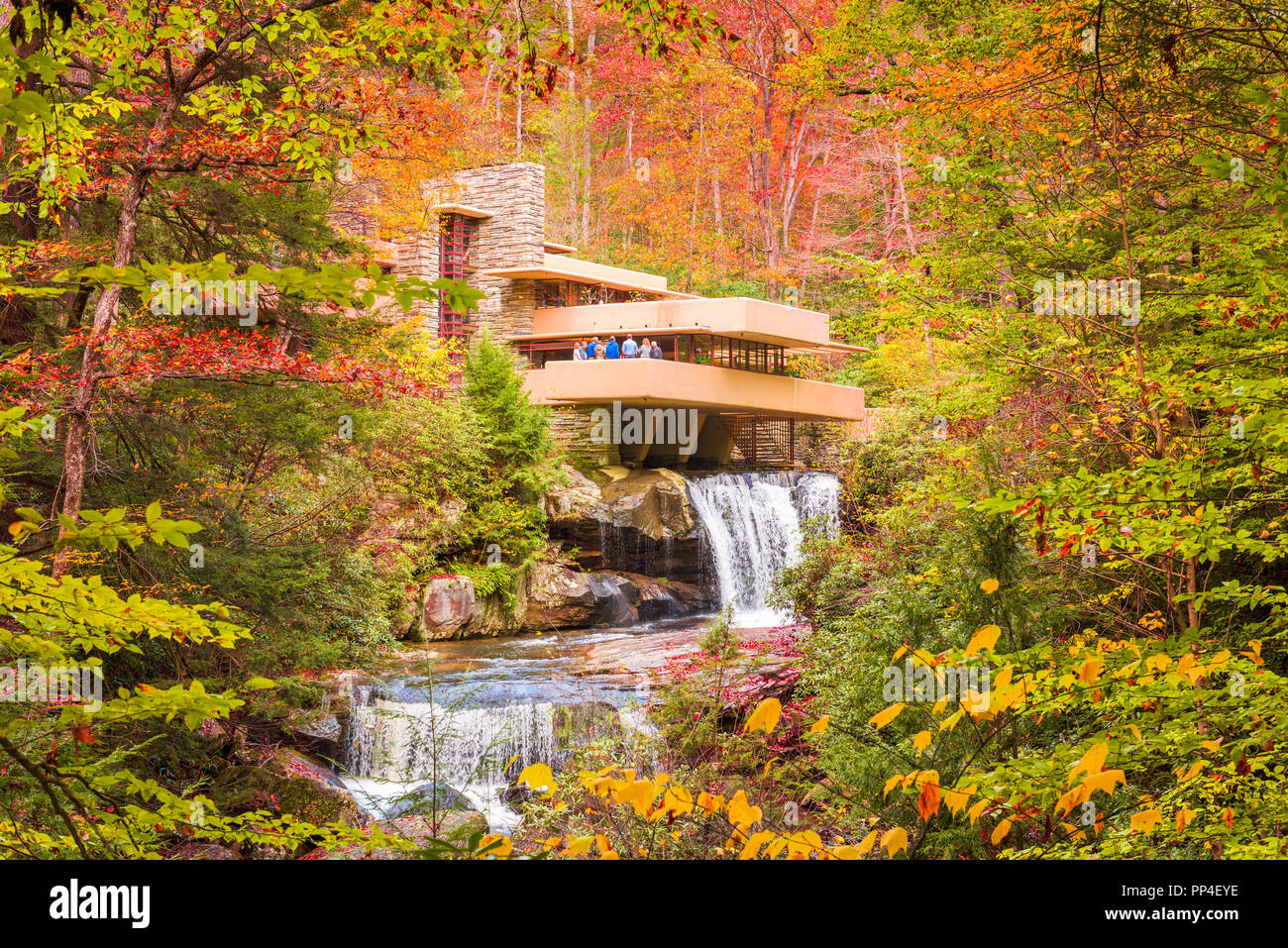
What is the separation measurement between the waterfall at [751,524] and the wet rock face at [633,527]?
1.23 feet

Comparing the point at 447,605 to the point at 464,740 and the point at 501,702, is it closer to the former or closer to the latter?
the point at 501,702

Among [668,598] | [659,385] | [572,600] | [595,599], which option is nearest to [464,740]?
[572,600]

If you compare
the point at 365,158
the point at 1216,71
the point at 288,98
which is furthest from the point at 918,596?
the point at 365,158

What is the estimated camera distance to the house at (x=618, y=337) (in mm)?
19891

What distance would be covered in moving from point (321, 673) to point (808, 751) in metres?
4.38

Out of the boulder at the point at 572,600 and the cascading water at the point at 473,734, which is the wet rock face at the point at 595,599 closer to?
the boulder at the point at 572,600

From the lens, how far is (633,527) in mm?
18016

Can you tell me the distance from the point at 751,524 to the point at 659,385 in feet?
10.5

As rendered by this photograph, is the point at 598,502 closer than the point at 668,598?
No

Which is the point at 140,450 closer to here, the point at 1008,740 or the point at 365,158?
the point at 365,158

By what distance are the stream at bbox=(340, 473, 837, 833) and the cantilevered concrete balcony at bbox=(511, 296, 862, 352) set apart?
549 cm

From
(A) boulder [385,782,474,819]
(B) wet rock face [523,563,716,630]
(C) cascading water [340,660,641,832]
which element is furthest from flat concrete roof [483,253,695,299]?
(A) boulder [385,782,474,819]

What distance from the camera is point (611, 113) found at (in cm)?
2814

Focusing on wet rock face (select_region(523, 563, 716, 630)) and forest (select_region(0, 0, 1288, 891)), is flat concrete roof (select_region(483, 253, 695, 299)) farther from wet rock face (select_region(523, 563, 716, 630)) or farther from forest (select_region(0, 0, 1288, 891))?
wet rock face (select_region(523, 563, 716, 630))
